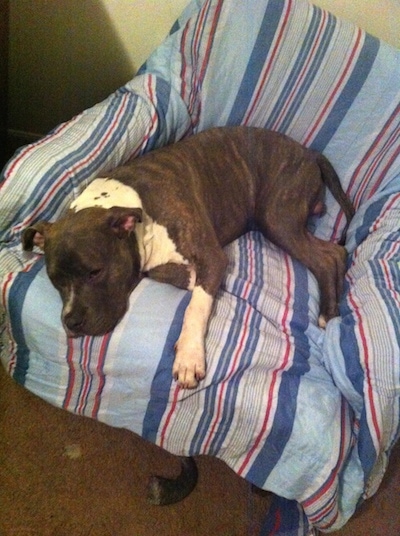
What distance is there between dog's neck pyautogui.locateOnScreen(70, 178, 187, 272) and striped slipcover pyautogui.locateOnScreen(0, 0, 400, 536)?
91 millimetres

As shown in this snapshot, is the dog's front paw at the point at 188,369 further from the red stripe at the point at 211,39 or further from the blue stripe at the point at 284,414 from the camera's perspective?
the red stripe at the point at 211,39

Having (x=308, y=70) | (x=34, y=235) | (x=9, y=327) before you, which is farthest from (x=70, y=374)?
(x=308, y=70)

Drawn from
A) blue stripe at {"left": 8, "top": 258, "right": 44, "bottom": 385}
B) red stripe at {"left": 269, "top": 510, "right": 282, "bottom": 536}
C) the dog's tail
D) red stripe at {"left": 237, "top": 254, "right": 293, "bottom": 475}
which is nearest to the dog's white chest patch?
blue stripe at {"left": 8, "top": 258, "right": 44, "bottom": 385}

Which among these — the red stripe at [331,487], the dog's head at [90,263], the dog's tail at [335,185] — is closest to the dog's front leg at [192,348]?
the dog's head at [90,263]

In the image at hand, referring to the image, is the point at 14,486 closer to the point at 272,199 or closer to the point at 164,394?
the point at 164,394

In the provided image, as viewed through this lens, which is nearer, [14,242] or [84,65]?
[14,242]

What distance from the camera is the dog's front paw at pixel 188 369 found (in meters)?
1.53

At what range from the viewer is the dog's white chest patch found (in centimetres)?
171

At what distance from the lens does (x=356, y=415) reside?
1.60 meters

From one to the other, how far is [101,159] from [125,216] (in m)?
0.43

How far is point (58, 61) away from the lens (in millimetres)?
2707

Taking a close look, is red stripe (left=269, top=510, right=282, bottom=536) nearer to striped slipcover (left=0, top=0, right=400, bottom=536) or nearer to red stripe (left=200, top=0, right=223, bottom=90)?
striped slipcover (left=0, top=0, right=400, bottom=536)

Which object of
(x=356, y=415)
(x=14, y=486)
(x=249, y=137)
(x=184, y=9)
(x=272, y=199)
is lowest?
(x=14, y=486)

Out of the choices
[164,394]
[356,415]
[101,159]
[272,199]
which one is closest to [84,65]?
[101,159]
